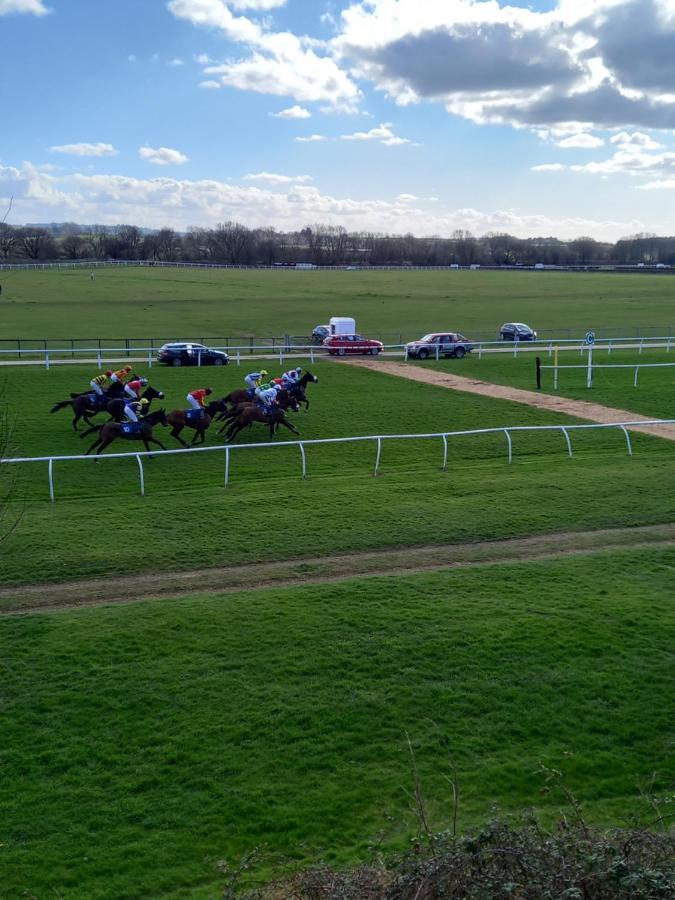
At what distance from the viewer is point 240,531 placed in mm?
14484

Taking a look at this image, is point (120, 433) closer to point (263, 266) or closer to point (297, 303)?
point (297, 303)

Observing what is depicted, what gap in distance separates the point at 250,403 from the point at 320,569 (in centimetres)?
985

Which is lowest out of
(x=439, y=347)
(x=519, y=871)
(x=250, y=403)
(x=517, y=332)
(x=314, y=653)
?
(x=314, y=653)

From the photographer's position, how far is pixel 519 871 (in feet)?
17.3

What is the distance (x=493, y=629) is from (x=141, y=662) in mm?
4368

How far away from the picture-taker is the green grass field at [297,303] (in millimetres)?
58781

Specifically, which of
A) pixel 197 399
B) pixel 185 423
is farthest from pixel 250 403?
pixel 185 423

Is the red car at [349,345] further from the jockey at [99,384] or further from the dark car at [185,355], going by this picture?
the jockey at [99,384]

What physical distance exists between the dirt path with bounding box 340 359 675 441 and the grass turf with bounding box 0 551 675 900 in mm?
12537

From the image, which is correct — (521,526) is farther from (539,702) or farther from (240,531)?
(539,702)

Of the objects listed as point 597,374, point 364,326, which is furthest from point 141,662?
point 364,326

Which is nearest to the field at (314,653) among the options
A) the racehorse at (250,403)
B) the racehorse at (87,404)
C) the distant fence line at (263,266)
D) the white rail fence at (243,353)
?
the racehorse at (87,404)

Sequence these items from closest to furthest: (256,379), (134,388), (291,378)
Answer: (134,388) < (256,379) < (291,378)

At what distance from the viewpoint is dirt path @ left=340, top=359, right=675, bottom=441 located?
24.0 m
